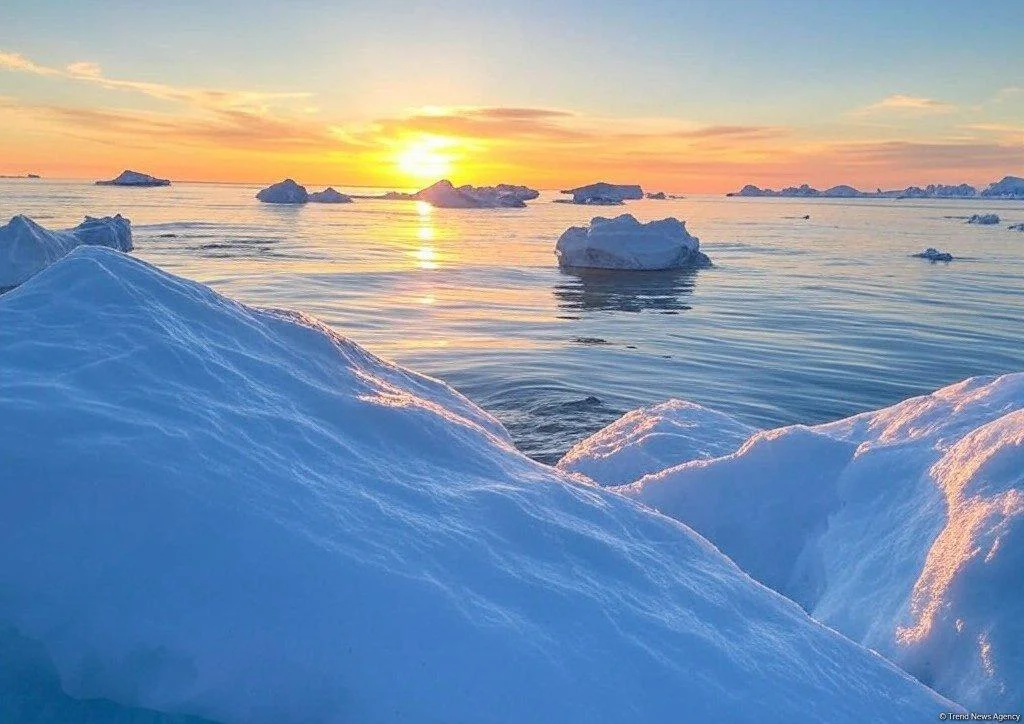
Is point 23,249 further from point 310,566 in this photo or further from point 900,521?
point 900,521

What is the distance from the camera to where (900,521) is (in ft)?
14.3

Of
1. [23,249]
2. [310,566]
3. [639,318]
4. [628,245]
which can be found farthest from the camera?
[628,245]

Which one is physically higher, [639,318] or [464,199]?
[464,199]

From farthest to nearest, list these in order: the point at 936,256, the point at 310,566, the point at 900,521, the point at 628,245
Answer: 1. the point at 936,256
2. the point at 628,245
3. the point at 900,521
4. the point at 310,566

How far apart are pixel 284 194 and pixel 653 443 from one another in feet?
291

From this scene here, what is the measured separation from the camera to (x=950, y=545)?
371 cm

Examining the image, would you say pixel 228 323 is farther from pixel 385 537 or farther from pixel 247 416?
pixel 385 537

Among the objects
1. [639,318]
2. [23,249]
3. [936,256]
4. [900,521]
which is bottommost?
[639,318]

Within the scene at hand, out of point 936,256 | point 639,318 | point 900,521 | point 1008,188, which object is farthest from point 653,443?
point 1008,188

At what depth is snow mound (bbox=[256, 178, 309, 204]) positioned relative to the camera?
87.8 meters

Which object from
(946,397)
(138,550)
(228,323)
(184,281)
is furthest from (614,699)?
(946,397)

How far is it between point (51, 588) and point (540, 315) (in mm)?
18152

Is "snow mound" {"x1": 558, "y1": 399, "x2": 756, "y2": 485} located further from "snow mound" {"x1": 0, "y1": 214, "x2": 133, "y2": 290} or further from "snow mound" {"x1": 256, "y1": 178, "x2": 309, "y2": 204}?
"snow mound" {"x1": 256, "y1": 178, "x2": 309, "y2": 204}

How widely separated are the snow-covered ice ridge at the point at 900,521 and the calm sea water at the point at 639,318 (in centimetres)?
366
